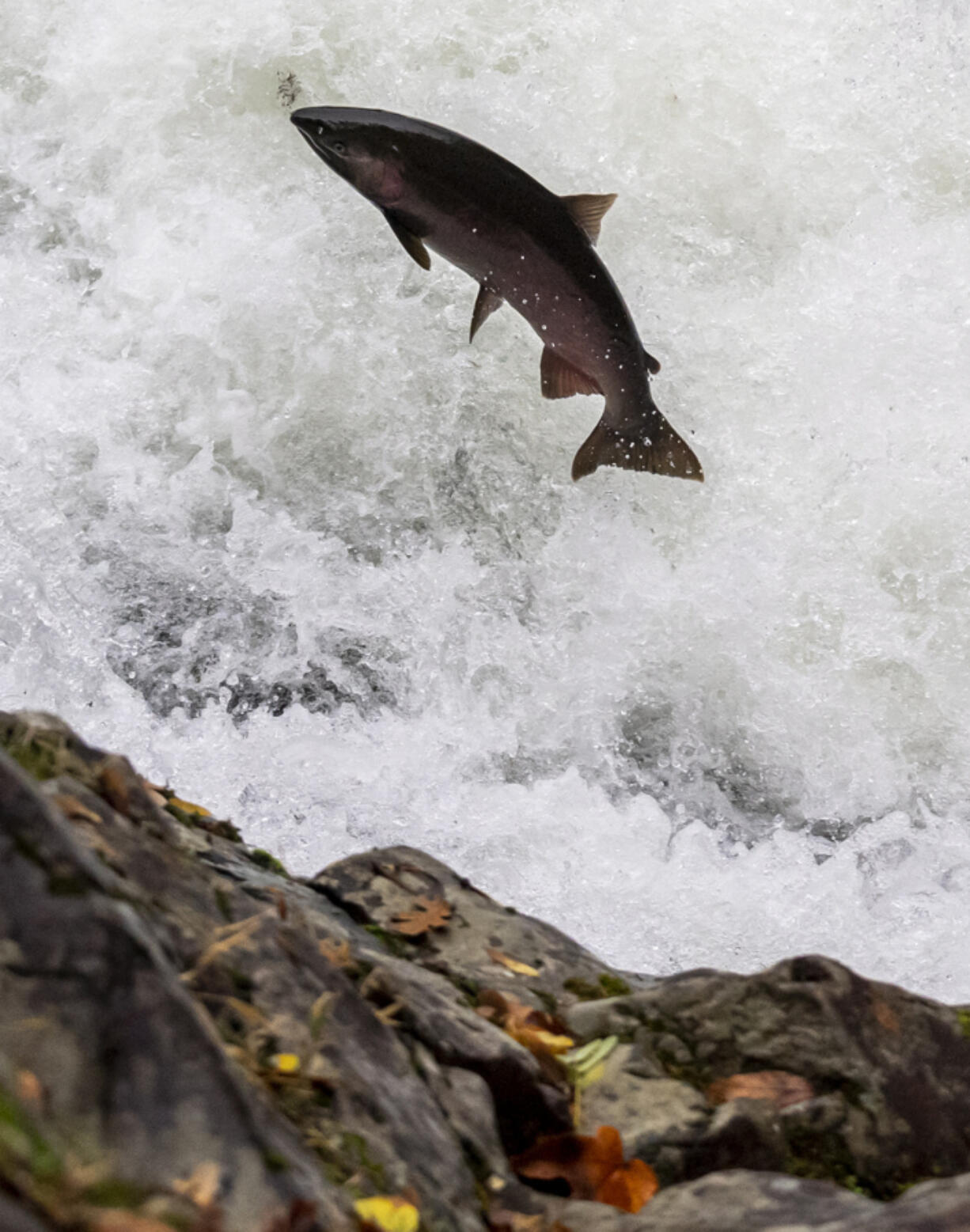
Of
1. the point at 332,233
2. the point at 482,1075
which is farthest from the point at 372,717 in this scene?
the point at 482,1075

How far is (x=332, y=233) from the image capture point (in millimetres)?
4039

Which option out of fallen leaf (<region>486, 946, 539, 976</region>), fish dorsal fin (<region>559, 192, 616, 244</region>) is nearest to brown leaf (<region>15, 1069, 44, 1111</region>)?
fallen leaf (<region>486, 946, 539, 976</region>)

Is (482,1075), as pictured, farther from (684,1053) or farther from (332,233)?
(332,233)

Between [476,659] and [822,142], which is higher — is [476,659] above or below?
below

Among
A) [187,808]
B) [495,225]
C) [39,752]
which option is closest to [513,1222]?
[39,752]

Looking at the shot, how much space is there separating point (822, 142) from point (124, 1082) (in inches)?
168

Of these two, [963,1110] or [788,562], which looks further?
[788,562]

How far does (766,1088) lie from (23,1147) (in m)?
1.11

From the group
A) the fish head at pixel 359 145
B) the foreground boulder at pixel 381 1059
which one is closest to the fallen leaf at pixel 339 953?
the foreground boulder at pixel 381 1059

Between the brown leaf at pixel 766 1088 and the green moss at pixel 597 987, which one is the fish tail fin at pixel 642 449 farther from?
the brown leaf at pixel 766 1088

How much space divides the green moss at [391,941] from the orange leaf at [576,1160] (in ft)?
1.38

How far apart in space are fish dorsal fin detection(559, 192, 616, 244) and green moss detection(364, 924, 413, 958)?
151 cm

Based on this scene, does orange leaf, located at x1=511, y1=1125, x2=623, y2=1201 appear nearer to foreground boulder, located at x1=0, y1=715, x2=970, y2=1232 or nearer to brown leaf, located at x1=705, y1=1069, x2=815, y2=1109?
foreground boulder, located at x1=0, y1=715, x2=970, y2=1232

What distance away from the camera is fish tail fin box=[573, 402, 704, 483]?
2713 millimetres
